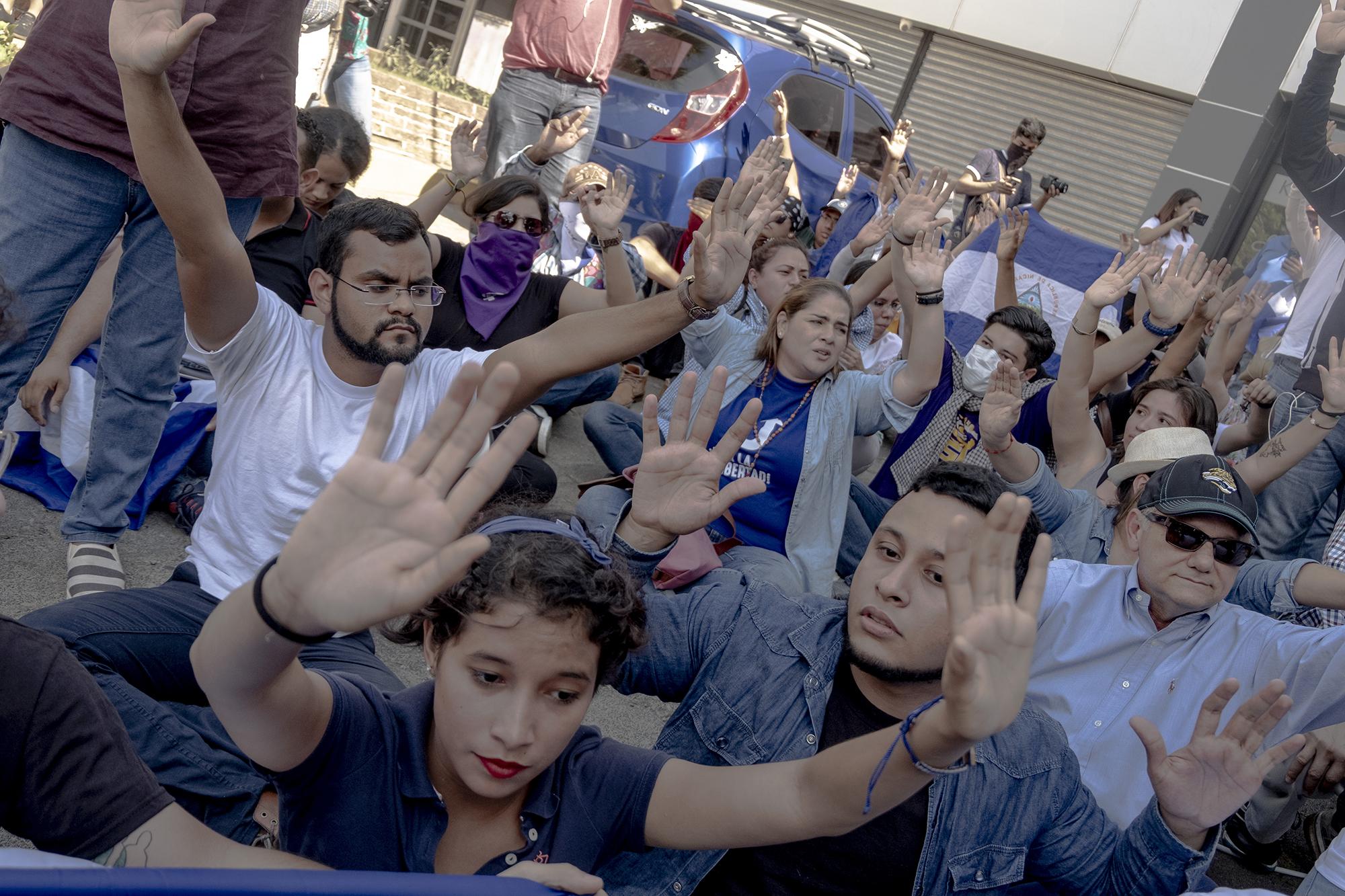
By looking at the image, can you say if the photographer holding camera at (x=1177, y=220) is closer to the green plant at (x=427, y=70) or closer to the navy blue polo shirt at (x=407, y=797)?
the green plant at (x=427, y=70)

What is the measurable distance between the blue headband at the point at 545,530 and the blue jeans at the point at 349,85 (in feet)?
20.2

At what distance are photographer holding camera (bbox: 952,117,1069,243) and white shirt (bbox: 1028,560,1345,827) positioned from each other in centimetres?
533

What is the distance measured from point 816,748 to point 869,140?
27.7ft

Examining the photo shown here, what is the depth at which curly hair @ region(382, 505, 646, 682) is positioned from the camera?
1741 mm

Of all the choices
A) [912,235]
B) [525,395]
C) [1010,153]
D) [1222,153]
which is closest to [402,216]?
[525,395]

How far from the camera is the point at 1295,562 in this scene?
3232mm

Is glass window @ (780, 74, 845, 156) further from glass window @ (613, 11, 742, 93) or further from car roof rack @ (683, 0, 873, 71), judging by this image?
glass window @ (613, 11, 742, 93)

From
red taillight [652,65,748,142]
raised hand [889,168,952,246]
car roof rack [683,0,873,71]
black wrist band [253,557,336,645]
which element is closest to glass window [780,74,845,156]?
car roof rack [683,0,873,71]

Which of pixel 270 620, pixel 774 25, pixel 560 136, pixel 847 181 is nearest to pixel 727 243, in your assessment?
pixel 270 620

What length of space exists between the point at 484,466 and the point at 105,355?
7.58ft

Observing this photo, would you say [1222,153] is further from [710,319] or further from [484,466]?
[484,466]

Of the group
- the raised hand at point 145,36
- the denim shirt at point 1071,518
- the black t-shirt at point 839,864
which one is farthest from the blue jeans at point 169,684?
the denim shirt at point 1071,518

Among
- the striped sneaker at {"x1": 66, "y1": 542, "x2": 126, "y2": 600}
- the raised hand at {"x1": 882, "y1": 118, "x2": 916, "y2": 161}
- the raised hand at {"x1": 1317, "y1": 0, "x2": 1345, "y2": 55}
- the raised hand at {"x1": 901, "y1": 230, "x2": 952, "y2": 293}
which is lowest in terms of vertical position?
the striped sneaker at {"x1": 66, "y1": 542, "x2": 126, "y2": 600}

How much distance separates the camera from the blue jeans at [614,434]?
16.9 ft
